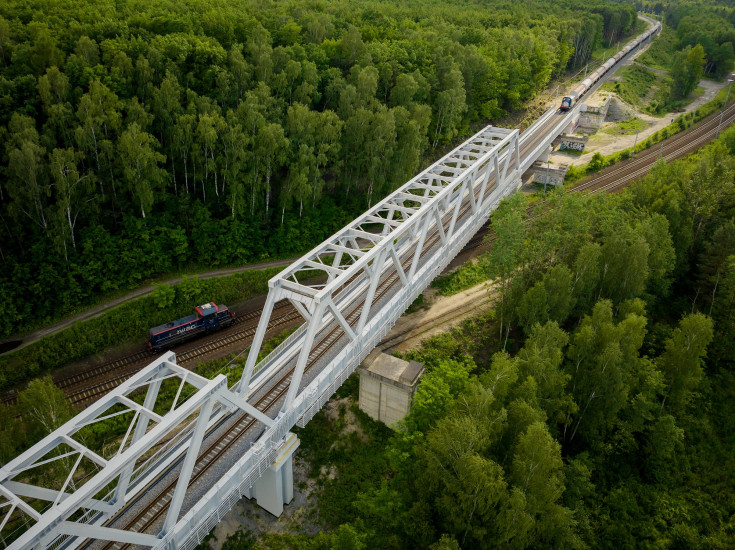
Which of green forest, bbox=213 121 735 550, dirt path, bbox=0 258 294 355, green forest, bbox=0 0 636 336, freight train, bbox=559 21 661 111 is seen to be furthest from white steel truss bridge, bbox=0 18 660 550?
freight train, bbox=559 21 661 111

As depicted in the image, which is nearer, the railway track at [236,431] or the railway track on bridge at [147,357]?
the railway track at [236,431]

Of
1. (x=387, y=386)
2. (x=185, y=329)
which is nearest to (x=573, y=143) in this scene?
(x=387, y=386)

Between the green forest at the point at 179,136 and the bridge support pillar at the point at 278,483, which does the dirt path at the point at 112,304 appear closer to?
the green forest at the point at 179,136

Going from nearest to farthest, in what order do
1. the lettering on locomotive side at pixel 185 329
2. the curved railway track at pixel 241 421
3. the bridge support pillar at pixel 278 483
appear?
the curved railway track at pixel 241 421, the bridge support pillar at pixel 278 483, the lettering on locomotive side at pixel 185 329

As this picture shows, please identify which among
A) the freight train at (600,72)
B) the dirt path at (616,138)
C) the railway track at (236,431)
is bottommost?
the railway track at (236,431)

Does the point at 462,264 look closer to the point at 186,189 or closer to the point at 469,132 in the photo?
the point at 186,189

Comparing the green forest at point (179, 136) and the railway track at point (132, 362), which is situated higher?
the green forest at point (179, 136)

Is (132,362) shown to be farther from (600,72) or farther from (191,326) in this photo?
(600,72)

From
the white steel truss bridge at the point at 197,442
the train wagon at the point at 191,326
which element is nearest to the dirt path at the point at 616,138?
the white steel truss bridge at the point at 197,442
